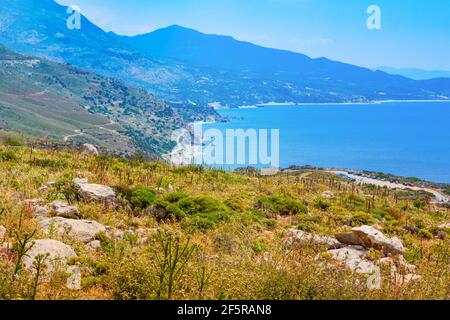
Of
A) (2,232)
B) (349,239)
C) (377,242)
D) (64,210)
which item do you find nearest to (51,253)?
(2,232)

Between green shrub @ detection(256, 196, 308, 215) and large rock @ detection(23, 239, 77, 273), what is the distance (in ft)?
23.9

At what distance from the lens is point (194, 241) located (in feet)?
27.7

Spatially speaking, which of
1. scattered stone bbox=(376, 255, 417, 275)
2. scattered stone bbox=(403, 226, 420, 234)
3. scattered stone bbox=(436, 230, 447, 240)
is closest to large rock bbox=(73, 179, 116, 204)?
scattered stone bbox=(376, 255, 417, 275)

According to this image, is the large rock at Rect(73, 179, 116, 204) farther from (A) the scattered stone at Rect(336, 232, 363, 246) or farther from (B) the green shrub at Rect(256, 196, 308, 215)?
(A) the scattered stone at Rect(336, 232, 363, 246)

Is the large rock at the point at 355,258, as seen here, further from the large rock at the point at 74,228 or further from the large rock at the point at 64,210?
the large rock at the point at 64,210

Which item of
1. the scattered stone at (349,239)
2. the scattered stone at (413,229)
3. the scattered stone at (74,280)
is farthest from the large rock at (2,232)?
the scattered stone at (413,229)

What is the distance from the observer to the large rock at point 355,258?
23.4 ft

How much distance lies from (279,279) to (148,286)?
5.41 ft

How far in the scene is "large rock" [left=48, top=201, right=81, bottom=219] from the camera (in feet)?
29.5

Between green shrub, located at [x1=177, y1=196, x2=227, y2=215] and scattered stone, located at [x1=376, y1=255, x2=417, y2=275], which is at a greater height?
green shrub, located at [x1=177, y1=196, x2=227, y2=215]

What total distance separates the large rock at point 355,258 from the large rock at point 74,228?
4.55 meters

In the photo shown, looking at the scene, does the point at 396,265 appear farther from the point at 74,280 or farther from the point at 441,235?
the point at 441,235
